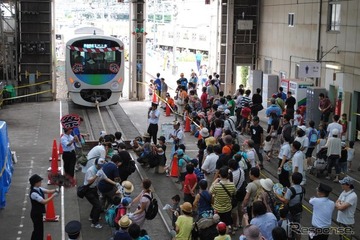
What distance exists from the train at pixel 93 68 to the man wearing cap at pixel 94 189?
12.9 meters

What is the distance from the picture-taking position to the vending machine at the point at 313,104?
64.8 ft

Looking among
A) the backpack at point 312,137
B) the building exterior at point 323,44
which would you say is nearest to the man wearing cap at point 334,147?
the backpack at point 312,137

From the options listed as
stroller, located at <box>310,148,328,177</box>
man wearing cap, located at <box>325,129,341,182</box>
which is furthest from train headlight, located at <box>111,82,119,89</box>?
man wearing cap, located at <box>325,129,341,182</box>

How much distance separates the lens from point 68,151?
41.4 feet

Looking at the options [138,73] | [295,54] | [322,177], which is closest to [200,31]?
[138,73]

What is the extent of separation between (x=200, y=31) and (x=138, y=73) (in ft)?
60.0

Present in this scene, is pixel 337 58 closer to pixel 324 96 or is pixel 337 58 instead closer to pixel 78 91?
pixel 324 96

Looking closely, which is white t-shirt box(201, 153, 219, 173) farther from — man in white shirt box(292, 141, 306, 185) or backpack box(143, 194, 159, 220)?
backpack box(143, 194, 159, 220)

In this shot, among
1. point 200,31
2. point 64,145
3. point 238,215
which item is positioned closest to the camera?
point 238,215

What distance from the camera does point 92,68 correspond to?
23.2 metres

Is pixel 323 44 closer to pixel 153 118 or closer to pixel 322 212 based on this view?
pixel 153 118

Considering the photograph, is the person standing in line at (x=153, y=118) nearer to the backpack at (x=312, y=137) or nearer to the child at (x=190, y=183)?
the backpack at (x=312, y=137)

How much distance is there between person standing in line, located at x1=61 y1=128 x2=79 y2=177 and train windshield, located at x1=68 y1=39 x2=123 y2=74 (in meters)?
10.5

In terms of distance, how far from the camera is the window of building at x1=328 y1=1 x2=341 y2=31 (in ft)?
65.6
